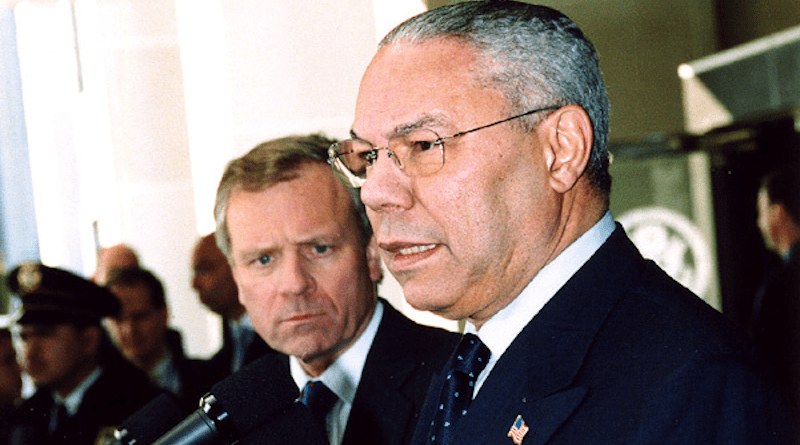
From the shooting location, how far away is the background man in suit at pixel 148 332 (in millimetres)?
1796

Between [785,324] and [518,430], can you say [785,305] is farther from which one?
[518,430]

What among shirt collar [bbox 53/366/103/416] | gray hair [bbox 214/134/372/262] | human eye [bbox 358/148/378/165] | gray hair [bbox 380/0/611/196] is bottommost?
shirt collar [bbox 53/366/103/416]

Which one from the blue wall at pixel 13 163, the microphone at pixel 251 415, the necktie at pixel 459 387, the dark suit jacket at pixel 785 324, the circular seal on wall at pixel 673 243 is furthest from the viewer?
the circular seal on wall at pixel 673 243

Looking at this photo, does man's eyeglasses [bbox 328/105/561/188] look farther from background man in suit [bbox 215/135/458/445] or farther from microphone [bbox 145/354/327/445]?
background man in suit [bbox 215/135/458/445]

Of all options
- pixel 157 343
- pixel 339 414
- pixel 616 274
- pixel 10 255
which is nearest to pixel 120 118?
pixel 10 255

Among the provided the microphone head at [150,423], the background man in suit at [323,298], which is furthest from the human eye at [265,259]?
the microphone head at [150,423]

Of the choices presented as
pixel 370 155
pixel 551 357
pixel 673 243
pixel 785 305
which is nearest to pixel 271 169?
pixel 370 155

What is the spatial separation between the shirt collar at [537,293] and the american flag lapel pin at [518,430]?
13 cm

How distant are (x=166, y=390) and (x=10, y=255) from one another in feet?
1.34

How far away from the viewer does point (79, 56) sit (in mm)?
1821

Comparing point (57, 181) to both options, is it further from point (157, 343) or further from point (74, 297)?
point (157, 343)

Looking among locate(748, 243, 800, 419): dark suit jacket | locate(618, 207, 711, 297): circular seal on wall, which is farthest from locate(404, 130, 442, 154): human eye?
locate(618, 207, 711, 297): circular seal on wall

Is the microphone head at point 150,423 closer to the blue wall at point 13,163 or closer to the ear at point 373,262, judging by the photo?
the ear at point 373,262

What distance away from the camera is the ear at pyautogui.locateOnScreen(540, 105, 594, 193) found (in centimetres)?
113
